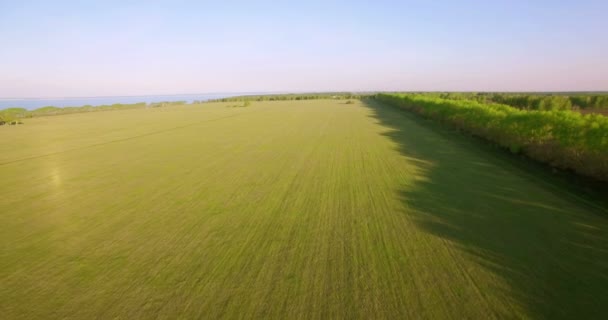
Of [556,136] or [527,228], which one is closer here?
[527,228]

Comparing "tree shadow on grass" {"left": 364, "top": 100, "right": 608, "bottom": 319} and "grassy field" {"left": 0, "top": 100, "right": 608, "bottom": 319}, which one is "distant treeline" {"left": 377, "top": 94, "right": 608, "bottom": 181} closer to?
"tree shadow on grass" {"left": 364, "top": 100, "right": 608, "bottom": 319}

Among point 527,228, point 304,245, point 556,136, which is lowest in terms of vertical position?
point 527,228

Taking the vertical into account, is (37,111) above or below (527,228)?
above

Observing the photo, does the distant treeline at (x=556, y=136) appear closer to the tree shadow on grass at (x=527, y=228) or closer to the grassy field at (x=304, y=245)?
the tree shadow on grass at (x=527, y=228)

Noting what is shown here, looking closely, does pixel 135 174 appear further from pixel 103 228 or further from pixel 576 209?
pixel 576 209

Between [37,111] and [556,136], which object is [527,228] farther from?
[37,111]

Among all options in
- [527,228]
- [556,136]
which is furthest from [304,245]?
[556,136]

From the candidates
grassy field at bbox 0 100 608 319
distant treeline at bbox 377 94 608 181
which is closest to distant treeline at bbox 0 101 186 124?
grassy field at bbox 0 100 608 319
